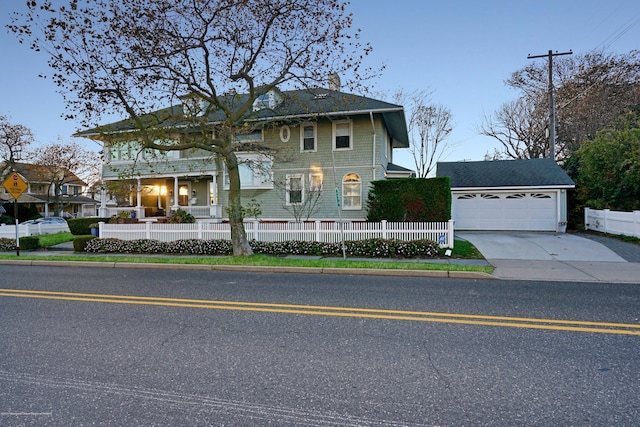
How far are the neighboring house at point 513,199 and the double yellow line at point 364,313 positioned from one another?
1558cm

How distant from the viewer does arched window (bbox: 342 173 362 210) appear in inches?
763

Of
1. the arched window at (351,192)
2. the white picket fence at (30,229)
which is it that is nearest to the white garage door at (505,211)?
the arched window at (351,192)

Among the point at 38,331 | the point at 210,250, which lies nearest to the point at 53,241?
the point at 210,250

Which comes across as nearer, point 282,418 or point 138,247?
point 282,418

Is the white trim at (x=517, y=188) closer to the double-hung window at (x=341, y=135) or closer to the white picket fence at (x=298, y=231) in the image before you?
the double-hung window at (x=341, y=135)

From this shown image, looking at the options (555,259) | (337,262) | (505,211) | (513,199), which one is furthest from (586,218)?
(337,262)

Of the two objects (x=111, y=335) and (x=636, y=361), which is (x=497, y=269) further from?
(x=111, y=335)

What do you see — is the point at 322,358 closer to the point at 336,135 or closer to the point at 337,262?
the point at 337,262

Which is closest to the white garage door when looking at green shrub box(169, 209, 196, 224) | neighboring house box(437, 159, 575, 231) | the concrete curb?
neighboring house box(437, 159, 575, 231)

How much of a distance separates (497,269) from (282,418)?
27.2 ft

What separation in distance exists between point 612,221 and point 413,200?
9.27 meters

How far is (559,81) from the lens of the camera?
3033 centimetres

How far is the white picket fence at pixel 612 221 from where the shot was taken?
14.1 metres

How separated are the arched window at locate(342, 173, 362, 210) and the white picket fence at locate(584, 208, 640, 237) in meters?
11.2
